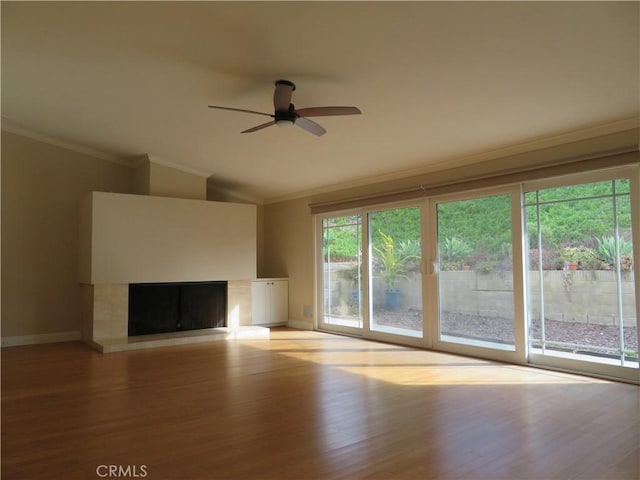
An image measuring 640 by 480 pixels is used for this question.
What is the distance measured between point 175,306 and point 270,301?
1631 millimetres

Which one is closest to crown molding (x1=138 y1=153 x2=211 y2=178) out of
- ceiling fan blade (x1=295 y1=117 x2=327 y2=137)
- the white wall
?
the white wall

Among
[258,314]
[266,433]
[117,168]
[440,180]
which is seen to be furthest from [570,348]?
[117,168]

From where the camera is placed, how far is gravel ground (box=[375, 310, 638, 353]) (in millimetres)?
3899

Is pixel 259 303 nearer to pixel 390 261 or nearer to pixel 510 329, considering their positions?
pixel 390 261

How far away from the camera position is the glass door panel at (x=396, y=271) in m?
5.61

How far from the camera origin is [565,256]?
4.22 metres

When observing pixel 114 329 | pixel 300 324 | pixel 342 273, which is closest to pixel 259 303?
pixel 300 324

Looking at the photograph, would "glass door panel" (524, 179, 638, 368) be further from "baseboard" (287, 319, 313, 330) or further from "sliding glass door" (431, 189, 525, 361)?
"baseboard" (287, 319, 313, 330)

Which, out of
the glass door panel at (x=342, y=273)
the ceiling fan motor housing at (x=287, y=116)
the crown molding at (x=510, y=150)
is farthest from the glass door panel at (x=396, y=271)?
the ceiling fan motor housing at (x=287, y=116)

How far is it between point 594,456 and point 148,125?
5238 millimetres

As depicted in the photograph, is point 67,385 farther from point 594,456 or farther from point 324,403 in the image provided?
point 594,456

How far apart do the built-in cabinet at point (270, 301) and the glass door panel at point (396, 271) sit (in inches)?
76.8

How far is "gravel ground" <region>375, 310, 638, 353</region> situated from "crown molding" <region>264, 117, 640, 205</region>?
66.5 inches

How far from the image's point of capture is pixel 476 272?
4945mm
